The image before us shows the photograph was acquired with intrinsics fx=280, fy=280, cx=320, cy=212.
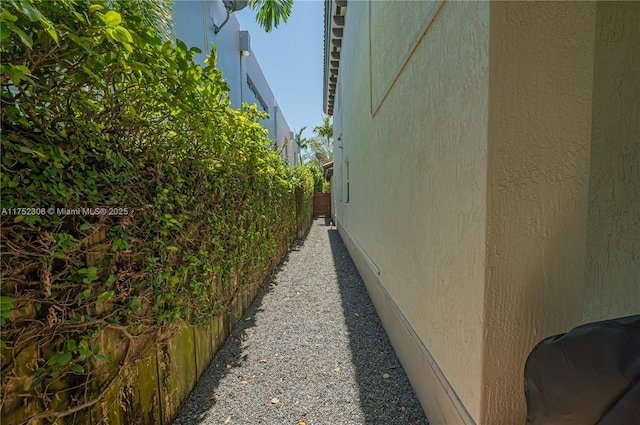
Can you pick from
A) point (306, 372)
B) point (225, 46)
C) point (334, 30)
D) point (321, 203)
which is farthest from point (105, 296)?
point (321, 203)

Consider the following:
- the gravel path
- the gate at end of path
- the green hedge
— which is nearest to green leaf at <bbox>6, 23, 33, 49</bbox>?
the green hedge

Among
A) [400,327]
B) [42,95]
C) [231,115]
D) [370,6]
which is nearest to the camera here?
[42,95]

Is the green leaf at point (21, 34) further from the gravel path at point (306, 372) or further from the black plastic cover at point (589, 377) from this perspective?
the gravel path at point (306, 372)

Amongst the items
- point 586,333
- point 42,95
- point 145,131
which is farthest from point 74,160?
point 586,333

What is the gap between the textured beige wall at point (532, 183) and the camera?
154 cm

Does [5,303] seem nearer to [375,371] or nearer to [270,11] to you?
[375,371]

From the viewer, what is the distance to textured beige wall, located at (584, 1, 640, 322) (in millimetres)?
1619

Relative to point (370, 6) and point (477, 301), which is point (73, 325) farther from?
point (370, 6)

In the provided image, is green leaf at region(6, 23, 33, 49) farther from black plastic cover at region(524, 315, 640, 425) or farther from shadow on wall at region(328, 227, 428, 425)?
shadow on wall at region(328, 227, 428, 425)

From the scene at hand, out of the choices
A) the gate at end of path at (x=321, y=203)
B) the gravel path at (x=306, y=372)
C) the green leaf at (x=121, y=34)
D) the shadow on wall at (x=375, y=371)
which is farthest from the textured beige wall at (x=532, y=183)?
the gate at end of path at (x=321, y=203)

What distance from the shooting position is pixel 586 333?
47.8 inches

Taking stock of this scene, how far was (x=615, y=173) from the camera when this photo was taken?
5.41 ft

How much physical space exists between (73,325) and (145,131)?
1.31 m

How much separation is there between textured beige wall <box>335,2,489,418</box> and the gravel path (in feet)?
1.85
